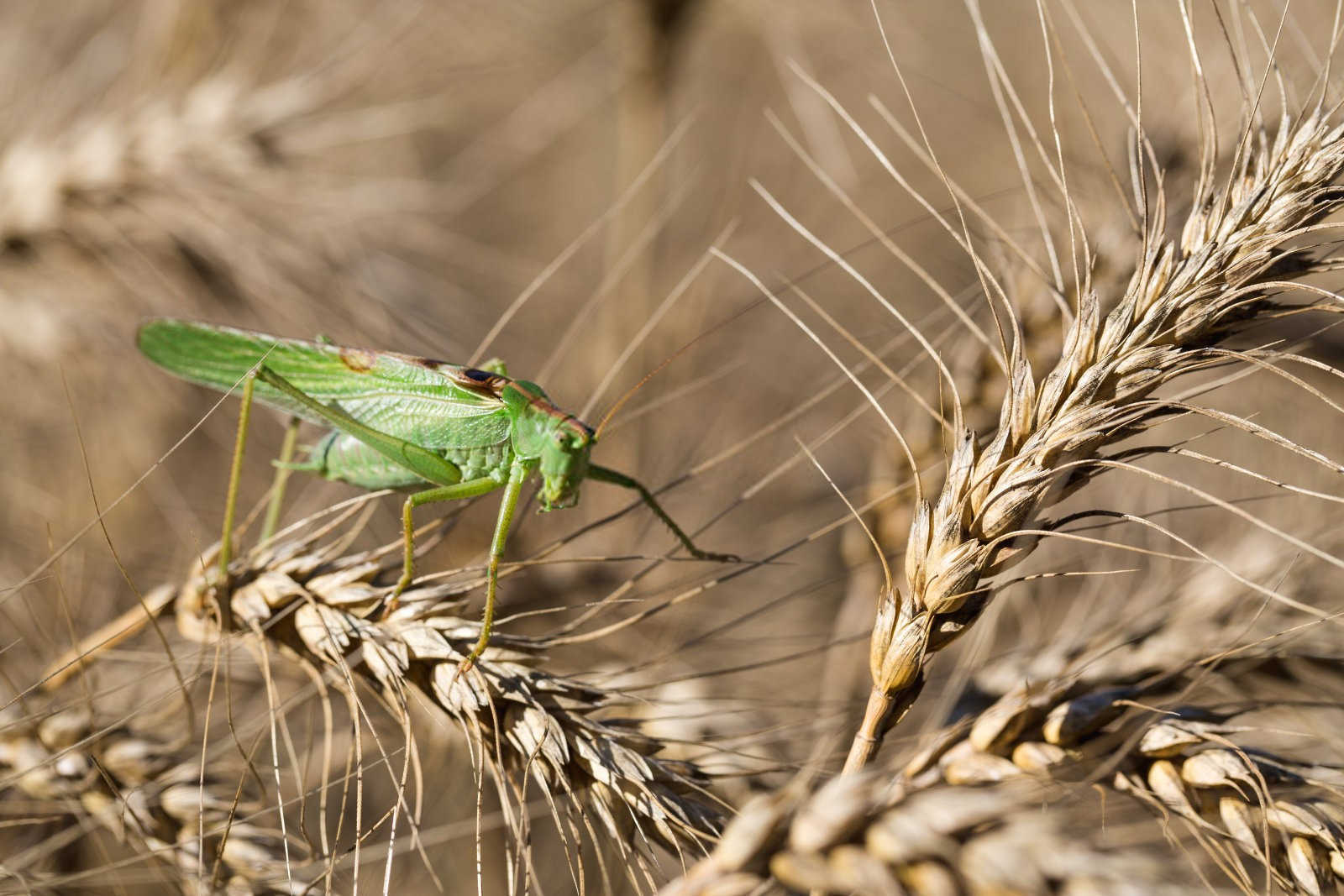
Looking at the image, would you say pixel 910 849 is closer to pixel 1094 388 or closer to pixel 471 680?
pixel 1094 388

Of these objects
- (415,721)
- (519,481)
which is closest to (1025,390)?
(519,481)

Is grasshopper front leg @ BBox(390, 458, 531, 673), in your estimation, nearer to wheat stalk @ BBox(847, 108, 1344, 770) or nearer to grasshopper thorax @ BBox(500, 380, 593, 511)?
grasshopper thorax @ BBox(500, 380, 593, 511)

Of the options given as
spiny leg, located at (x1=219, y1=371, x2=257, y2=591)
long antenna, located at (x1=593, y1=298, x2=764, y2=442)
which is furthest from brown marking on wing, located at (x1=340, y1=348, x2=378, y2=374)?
long antenna, located at (x1=593, y1=298, x2=764, y2=442)

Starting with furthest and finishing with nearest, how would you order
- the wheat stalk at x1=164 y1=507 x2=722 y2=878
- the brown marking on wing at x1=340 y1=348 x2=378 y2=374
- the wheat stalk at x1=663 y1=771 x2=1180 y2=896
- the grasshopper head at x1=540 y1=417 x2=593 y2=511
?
the brown marking on wing at x1=340 y1=348 x2=378 y2=374
the grasshopper head at x1=540 y1=417 x2=593 y2=511
the wheat stalk at x1=164 y1=507 x2=722 y2=878
the wheat stalk at x1=663 y1=771 x2=1180 y2=896

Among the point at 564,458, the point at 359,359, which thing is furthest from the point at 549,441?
the point at 359,359

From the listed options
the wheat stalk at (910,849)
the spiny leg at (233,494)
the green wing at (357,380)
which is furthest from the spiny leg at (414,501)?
the wheat stalk at (910,849)

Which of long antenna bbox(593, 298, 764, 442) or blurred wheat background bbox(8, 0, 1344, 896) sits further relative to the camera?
long antenna bbox(593, 298, 764, 442)

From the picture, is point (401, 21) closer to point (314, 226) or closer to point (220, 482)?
point (314, 226)
